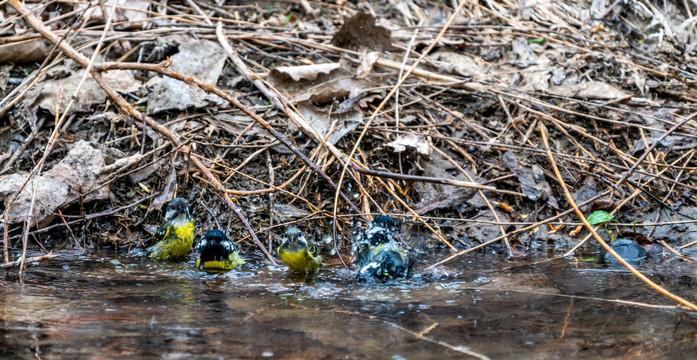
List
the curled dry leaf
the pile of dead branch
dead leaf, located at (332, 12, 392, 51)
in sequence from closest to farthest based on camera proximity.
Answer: the pile of dead branch
the curled dry leaf
dead leaf, located at (332, 12, 392, 51)

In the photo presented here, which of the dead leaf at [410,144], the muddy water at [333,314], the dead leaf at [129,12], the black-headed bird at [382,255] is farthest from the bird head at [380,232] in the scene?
the dead leaf at [129,12]

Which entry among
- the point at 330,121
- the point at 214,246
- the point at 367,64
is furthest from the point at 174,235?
the point at 367,64

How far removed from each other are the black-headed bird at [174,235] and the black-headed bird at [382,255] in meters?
1.32

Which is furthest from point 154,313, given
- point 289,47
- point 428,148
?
point 289,47

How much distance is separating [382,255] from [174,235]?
1.62 metres

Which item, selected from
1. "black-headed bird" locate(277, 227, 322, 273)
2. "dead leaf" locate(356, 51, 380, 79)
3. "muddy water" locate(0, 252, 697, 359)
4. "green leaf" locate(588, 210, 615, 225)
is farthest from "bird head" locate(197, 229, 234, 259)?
"green leaf" locate(588, 210, 615, 225)

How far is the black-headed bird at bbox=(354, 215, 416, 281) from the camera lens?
453 cm

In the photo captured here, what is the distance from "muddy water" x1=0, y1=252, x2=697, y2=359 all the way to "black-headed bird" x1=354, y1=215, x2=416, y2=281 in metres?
0.13

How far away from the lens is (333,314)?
3.65m

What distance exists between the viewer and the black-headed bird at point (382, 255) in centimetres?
453

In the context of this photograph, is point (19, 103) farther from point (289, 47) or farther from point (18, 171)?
point (289, 47)

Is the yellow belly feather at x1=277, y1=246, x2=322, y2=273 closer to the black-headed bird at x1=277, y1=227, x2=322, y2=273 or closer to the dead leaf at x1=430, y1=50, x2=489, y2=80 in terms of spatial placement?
the black-headed bird at x1=277, y1=227, x2=322, y2=273

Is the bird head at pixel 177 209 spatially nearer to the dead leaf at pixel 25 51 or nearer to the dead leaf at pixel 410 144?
the dead leaf at pixel 410 144

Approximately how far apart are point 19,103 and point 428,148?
3.93 metres
